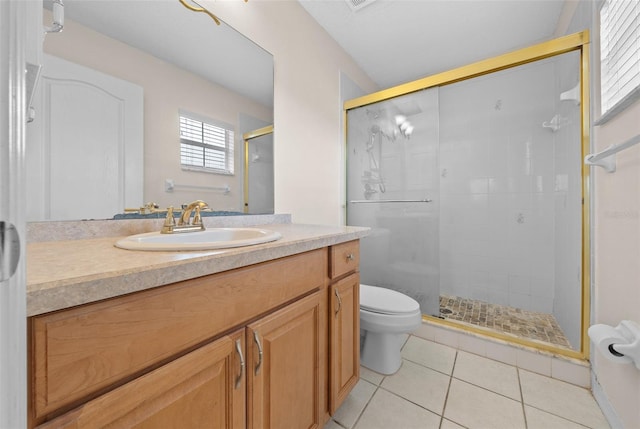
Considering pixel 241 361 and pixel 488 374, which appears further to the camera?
pixel 488 374

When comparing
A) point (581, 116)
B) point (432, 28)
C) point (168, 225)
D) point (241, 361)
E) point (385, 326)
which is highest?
point (432, 28)

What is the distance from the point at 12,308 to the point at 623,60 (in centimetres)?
179

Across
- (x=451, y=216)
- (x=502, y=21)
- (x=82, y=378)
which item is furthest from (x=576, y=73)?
(x=82, y=378)

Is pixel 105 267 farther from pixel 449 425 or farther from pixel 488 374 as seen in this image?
pixel 488 374

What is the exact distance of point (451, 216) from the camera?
253 centimetres

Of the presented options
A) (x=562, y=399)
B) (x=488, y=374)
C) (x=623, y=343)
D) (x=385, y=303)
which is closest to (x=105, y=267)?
(x=385, y=303)

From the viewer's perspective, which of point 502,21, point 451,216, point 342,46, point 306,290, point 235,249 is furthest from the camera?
point 451,216

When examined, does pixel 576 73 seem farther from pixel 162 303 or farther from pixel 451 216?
pixel 162 303

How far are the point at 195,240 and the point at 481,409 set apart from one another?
1479 mm

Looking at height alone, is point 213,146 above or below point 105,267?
above

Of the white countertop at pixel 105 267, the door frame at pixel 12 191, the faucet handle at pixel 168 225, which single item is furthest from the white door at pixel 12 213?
the faucet handle at pixel 168 225

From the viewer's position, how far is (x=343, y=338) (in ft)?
3.52

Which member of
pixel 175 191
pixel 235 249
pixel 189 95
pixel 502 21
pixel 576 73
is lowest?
pixel 235 249

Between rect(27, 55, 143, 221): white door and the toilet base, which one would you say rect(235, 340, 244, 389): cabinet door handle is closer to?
rect(27, 55, 143, 221): white door
